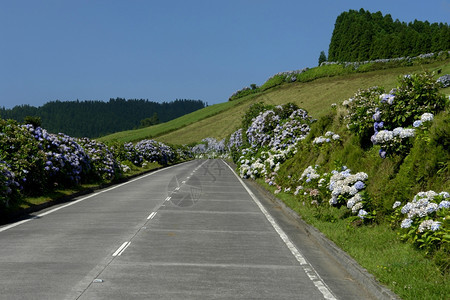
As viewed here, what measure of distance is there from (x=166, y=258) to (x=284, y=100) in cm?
10759

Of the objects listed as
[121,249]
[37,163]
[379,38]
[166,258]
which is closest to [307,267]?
[166,258]

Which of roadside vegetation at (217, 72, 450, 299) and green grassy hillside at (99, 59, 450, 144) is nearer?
roadside vegetation at (217, 72, 450, 299)

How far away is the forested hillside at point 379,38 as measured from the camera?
109m

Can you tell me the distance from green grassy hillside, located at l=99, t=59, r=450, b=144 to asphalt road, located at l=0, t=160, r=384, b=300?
7031cm

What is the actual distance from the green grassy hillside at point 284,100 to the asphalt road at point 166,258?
70309mm

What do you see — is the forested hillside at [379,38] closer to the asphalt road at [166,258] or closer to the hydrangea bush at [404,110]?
the hydrangea bush at [404,110]

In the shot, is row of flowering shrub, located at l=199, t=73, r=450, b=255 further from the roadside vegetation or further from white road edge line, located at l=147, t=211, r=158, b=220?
white road edge line, located at l=147, t=211, r=158, b=220

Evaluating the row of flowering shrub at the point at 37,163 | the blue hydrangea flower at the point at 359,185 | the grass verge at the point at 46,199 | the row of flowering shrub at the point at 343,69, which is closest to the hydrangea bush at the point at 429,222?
the blue hydrangea flower at the point at 359,185

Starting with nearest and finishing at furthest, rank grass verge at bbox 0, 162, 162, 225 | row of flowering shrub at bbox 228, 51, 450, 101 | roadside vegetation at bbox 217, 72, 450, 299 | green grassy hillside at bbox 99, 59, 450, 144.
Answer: roadside vegetation at bbox 217, 72, 450, 299
grass verge at bbox 0, 162, 162, 225
green grassy hillside at bbox 99, 59, 450, 144
row of flowering shrub at bbox 228, 51, 450, 101

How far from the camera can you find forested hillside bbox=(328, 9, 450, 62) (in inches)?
4296

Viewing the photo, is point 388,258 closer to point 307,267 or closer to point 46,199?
point 307,267

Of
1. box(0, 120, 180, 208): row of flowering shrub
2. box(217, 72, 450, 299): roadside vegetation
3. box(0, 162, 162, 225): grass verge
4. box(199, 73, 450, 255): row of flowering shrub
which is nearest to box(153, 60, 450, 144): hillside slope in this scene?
box(0, 120, 180, 208): row of flowering shrub

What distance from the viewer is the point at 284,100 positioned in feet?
377

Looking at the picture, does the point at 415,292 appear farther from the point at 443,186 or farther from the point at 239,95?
the point at 239,95
